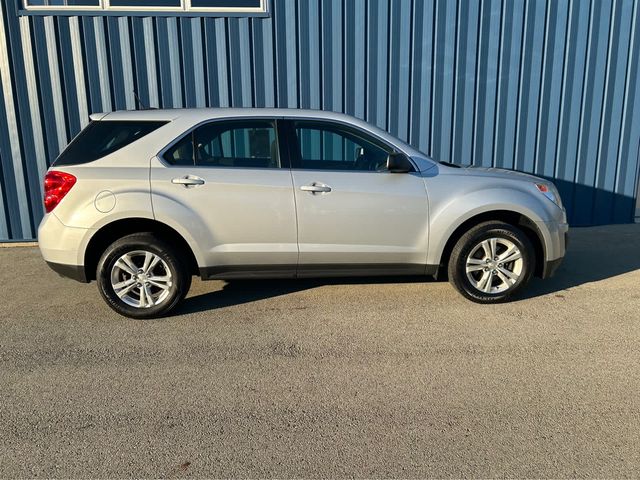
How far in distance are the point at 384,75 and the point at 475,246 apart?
3.62 m

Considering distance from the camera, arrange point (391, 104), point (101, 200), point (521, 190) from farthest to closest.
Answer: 1. point (391, 104)
2. point (521, 190)
3. point (101, 200)

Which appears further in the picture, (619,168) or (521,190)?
(619,168)

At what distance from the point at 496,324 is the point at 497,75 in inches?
180

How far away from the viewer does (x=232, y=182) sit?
393 centimetres

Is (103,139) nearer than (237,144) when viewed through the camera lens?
Yes

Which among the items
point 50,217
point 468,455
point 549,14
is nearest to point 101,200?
point 50,217

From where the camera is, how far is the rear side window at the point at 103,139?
12.9ft

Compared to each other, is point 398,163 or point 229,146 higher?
point 229,146

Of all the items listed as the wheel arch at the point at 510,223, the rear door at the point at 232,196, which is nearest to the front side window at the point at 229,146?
the rear door at the point at 232,196

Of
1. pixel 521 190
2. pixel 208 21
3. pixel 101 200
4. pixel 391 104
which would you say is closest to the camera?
pixel 101 200

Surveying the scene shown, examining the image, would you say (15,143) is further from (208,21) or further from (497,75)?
(497,75)

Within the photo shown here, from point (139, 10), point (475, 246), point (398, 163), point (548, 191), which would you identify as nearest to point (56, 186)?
point (398, 163)

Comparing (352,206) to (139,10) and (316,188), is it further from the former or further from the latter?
(139,10)

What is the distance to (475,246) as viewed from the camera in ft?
13.8
